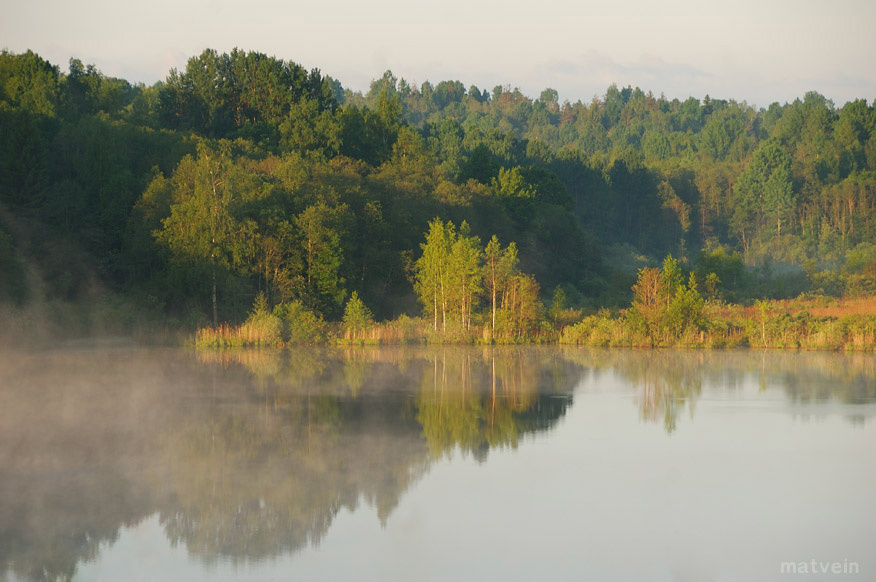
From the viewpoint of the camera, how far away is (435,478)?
1647cm

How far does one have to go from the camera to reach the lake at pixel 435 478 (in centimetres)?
1231

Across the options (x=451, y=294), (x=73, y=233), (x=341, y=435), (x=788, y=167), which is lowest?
(x=341, y=435)

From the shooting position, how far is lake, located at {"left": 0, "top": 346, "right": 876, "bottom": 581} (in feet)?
40.4

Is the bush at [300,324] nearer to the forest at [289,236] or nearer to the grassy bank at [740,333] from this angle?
the forest at [289,236]

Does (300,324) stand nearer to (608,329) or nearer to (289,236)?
(289,236)

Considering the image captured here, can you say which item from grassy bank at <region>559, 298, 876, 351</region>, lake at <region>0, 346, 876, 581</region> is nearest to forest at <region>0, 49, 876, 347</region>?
grassy bank at <region>559, 298, 876, 351</region>

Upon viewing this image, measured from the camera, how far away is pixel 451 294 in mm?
46719

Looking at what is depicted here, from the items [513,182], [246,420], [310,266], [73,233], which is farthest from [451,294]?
[513,182]

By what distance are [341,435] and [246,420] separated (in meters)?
3.04

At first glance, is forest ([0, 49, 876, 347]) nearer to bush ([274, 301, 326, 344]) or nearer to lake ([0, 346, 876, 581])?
bush ([274, 301, 326, 344])

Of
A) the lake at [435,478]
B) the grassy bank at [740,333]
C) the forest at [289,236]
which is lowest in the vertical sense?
the lake at [435,478]

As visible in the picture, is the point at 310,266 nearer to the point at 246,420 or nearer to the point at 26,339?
the point at 26,339

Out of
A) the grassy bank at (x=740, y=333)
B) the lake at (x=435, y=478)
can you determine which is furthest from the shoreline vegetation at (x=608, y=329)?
the lake at (x=435, y=478)

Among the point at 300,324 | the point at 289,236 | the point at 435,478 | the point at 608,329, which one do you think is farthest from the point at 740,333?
the point at 435,478
